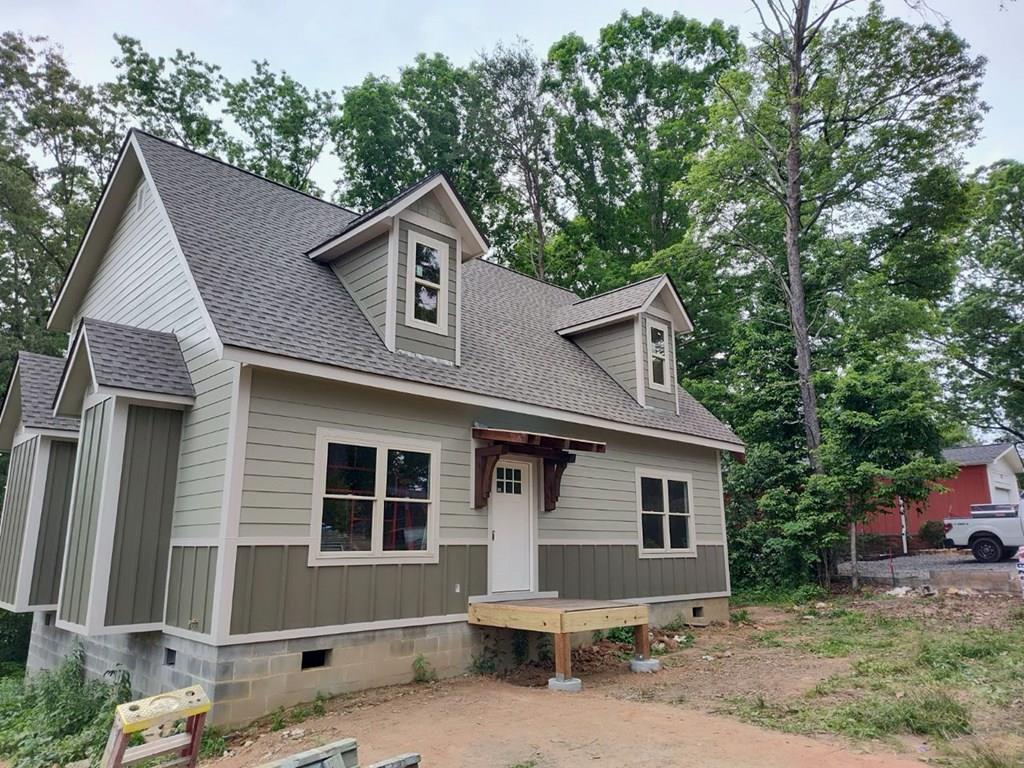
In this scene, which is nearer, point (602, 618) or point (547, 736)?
point (547, 736)

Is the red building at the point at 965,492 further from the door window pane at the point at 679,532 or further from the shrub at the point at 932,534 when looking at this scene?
the door window pane at the point at 679,532

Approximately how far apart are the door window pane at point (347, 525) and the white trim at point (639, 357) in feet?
19.6

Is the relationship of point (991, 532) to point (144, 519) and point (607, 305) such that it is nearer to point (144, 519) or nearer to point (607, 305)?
point (607, 305)

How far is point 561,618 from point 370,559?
2180 mm

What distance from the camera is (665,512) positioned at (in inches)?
446

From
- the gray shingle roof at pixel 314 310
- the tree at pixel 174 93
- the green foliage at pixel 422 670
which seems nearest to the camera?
the gray shingle roof at pixel 314 310

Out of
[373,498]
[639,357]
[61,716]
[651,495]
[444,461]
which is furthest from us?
[639,357]

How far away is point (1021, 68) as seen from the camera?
30.5ft

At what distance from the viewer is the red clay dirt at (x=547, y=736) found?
4641mm

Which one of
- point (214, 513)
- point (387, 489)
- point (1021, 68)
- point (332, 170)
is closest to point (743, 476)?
point (1021, 68)

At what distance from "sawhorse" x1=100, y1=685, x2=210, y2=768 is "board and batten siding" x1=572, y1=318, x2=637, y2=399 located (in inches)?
354

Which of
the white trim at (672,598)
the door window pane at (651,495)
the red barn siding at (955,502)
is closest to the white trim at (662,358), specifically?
the door window pane at (651,495)

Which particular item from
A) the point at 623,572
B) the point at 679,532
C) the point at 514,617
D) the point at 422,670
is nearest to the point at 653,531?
the point at 679,532

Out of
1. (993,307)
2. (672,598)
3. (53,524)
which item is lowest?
(672,598)
